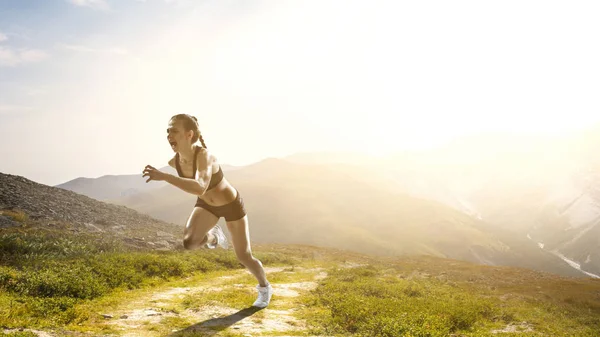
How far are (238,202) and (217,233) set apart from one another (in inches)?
45.4

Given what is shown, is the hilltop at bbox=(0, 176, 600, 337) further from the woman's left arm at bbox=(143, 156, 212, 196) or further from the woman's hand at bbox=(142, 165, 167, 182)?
the woman's hand at bbox=(142, 165, 167, 182)

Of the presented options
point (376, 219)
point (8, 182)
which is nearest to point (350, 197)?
point (376, 219)

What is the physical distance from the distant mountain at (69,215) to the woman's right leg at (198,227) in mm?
16480

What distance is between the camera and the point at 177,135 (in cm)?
665

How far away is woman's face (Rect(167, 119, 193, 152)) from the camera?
665 centimetres

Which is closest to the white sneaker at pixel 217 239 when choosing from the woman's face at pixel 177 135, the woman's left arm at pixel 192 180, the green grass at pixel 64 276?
the woman's left arm at pixel 192 180

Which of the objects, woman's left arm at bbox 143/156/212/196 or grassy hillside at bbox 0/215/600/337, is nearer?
woman's left arm at bbox 143/156/212/196

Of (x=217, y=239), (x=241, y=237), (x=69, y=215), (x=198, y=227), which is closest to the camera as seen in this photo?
(x=198, y=227)

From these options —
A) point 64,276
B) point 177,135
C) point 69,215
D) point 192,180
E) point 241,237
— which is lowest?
point 64,276

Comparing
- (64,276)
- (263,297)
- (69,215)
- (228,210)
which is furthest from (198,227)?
(69,215)

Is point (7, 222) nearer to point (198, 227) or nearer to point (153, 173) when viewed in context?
point (198, 227)

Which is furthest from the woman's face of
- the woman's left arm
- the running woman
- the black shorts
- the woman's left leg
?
the woman's left leg

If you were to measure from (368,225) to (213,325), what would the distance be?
5623 inches

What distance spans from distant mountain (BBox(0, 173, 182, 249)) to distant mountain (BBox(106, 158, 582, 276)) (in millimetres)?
79127
